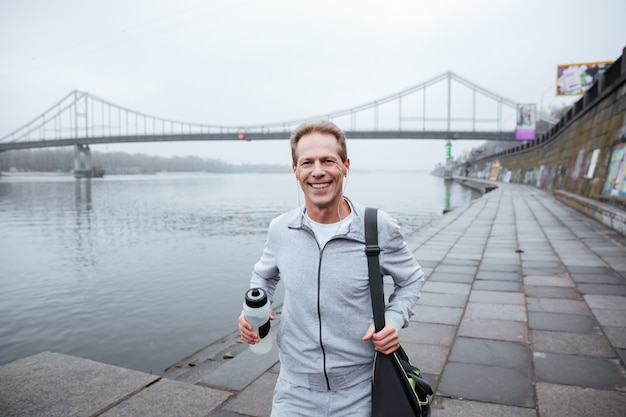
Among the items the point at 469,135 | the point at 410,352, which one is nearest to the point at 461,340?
the point at 410,352

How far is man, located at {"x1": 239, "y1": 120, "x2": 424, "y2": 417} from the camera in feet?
5.13

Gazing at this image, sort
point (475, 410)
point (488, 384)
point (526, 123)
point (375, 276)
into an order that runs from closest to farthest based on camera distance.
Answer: point (375, 276) < point (475, 410) < point (488, 384) < point (526, 123)

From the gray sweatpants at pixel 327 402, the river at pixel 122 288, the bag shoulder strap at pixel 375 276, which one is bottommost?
the river at pixel 122 288

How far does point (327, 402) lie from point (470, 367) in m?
1.89

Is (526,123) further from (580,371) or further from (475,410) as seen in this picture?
(475,410)

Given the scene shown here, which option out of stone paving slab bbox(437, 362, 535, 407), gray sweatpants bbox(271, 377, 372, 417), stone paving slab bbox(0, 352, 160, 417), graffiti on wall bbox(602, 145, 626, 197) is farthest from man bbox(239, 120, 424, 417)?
graffiti on wall bbox(602, 145, 626, 197)

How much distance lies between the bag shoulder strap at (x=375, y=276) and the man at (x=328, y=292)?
3cm

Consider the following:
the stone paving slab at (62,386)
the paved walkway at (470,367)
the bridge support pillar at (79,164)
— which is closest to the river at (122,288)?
the stone paving slab at (62,386)

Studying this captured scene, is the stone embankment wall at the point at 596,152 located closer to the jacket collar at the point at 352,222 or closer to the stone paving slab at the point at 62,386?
the jacket collar at the point at 352,222

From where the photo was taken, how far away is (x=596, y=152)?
12727mm

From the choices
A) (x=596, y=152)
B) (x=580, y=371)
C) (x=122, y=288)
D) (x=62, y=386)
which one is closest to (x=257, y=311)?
(x=62, y=386)

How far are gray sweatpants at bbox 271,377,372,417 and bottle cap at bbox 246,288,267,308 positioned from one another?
1.04 feet

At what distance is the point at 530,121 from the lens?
170 feet

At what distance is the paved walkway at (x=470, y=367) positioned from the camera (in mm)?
2643
